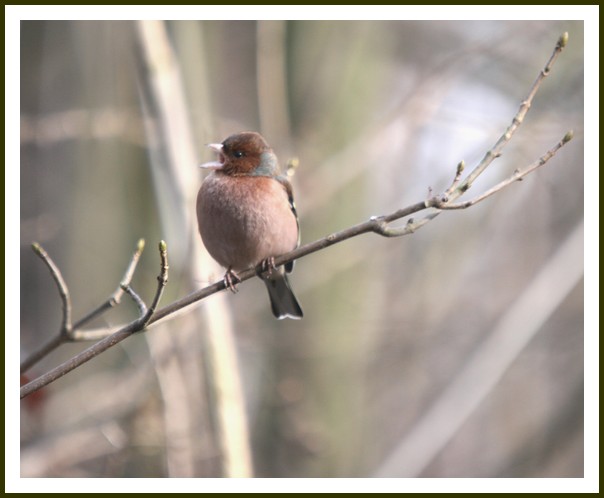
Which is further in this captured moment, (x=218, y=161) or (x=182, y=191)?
(x=182, y=191)

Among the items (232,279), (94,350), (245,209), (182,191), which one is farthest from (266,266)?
(182,191)

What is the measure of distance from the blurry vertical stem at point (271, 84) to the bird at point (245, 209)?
1962 mm

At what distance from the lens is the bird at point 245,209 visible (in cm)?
490

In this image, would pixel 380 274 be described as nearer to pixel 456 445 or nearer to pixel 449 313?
pixel 449 313

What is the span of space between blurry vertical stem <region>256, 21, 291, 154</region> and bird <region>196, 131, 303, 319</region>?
196 centimetres

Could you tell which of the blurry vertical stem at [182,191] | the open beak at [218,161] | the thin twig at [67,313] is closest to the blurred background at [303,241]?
the blurry vertical stem at [182,191]

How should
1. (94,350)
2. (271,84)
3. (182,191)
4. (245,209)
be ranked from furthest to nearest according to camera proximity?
(271,84) → (182,191) → (245,209) → (94,350)

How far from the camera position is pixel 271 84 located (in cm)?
748

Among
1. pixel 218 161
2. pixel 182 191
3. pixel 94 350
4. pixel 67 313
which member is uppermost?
pixel 218 161

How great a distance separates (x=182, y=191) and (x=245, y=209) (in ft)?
6.32

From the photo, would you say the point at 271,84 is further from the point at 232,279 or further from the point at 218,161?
the point at 232,279

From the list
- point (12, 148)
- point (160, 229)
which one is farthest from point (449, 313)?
point (12, 148)

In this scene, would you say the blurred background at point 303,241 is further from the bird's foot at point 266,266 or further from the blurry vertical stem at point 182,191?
the bird's foot at point 266,266

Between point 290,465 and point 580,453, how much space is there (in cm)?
346
